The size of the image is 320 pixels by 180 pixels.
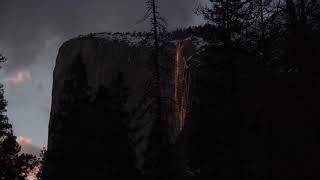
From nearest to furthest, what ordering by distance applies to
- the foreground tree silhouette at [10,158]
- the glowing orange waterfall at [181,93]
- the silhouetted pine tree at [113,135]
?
the foreground tree silhouette at [10,158]
the silhouetted pine tree at [113,135]
the glowing orange waterfall at [181,93]

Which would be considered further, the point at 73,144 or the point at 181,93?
the point at 181,93

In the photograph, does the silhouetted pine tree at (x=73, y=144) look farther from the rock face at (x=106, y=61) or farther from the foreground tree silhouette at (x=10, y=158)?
the rock face at (x=106, y=61)

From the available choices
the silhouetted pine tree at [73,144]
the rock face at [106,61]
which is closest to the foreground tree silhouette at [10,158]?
the silhouetted pine tree at [73,144]

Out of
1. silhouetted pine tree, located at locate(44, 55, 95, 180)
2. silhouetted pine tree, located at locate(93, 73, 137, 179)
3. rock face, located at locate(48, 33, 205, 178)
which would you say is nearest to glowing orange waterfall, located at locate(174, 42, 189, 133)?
rock face, located at locate(48, 33, 205, 178)

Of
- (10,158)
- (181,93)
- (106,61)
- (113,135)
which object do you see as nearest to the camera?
(10,158)

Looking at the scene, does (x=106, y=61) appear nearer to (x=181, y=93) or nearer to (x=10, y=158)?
(x=181, y=93)

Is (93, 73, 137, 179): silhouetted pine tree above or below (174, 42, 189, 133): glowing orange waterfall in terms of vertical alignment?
below

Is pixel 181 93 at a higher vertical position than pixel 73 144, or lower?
higher

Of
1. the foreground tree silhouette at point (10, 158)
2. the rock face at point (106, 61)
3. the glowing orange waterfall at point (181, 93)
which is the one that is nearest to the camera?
the foreground tree silhouette at point (10, 158)

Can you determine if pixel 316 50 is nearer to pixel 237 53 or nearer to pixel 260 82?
pixel 260 82

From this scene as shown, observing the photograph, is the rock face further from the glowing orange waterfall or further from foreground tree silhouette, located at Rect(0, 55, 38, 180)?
foreground tree silhouette, located at Rect(0, 55, 38, 180)

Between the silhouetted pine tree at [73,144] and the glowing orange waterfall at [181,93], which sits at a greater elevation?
the glowing orange waterfall at [181,93]

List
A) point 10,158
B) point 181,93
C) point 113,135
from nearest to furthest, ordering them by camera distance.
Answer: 1. point 10,158
2. point 113,135
3. point 181,93

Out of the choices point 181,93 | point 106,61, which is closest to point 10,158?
point 181,93
